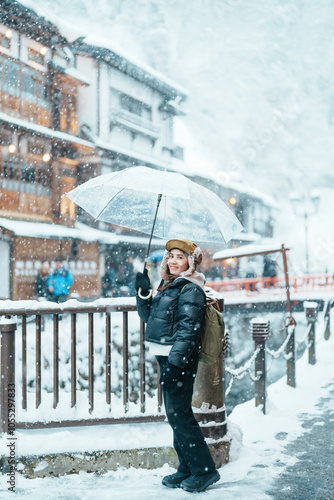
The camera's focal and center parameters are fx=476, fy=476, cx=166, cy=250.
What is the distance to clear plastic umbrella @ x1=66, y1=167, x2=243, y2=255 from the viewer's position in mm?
3666

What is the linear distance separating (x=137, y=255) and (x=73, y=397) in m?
20.5

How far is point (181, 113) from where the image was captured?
1175 inches

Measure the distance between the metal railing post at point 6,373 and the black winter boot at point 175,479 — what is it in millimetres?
1420

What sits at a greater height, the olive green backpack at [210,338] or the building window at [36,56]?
the building window at [36,56]

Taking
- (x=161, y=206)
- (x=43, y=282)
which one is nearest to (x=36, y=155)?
(x=43, y=282)

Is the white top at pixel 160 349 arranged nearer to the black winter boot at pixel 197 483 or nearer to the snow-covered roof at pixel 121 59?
the black winter boot at pixel 197 483

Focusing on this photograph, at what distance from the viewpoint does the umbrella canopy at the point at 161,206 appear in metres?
3.66

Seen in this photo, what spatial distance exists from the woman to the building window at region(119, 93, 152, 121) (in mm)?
22855

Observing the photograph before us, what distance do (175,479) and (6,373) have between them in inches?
65.8

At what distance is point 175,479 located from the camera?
12.2 feet

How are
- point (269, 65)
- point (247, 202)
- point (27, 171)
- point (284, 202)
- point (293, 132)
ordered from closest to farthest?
point (27, 171)
point (247, 202)
point (284, 202)
point (293, 132)
point (269, 65)

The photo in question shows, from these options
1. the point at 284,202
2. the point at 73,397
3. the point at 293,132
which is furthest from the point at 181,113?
the point at 293,132

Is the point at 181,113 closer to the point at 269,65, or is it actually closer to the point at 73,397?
the point at 73,397

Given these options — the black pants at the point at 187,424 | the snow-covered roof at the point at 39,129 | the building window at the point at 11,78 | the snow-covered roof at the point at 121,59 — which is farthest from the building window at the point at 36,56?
the black pants at the point at 187,424
